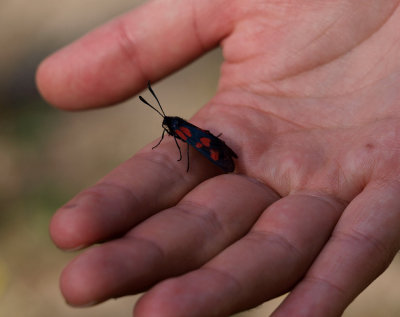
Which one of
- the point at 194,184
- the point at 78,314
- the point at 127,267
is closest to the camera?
the point at 127,267

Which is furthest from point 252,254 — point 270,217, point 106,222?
point 106,222

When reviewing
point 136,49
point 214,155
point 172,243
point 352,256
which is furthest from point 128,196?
point 136,49

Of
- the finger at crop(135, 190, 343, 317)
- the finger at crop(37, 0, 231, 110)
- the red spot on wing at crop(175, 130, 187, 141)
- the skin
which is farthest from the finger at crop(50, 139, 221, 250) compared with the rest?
the finger at crop(37, 0, 231, 110)

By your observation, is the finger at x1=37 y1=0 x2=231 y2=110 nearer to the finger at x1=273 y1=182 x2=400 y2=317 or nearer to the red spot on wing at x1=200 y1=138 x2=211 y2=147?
the red spot on wing at x1=200 y1=138 x2=211 y2=147

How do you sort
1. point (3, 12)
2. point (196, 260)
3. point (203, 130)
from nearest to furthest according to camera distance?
point (196, 260) < point (203, 130) < point (3, 12)

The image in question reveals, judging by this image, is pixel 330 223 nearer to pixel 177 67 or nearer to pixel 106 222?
pixel 106 222

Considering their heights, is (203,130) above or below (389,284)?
above

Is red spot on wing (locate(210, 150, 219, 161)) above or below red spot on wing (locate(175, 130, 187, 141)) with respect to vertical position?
below

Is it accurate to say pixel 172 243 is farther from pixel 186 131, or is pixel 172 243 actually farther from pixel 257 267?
pixel 186 131
